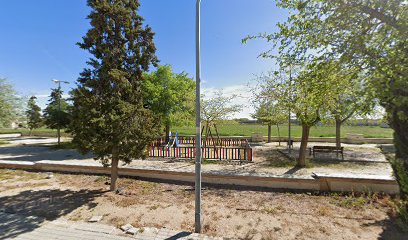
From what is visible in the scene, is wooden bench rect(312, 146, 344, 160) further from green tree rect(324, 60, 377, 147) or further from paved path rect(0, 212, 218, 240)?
paved path rect(0, 212, 218, 240)

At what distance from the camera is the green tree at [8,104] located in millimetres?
18633

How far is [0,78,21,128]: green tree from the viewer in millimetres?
18633

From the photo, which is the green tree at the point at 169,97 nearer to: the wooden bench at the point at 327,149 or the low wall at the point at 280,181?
the low wall at the point at 280,181

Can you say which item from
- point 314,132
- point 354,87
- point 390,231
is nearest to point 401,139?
point 354,87

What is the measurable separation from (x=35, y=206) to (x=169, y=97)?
38.4ft

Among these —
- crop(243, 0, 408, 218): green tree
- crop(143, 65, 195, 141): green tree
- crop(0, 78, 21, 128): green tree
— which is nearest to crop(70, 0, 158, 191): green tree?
crop(243, 0, 408, 218): green tree

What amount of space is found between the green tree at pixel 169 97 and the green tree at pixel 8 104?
48.4 ft

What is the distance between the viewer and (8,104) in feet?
62.4

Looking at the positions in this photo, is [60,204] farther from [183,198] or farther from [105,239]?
[183,198]

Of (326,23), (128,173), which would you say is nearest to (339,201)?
(326,23)

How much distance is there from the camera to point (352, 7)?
3996mm

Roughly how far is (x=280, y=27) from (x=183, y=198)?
18.9 ft

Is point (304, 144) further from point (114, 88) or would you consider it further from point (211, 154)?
point (114, 88)

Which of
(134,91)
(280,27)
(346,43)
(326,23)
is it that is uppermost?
(280,27)
